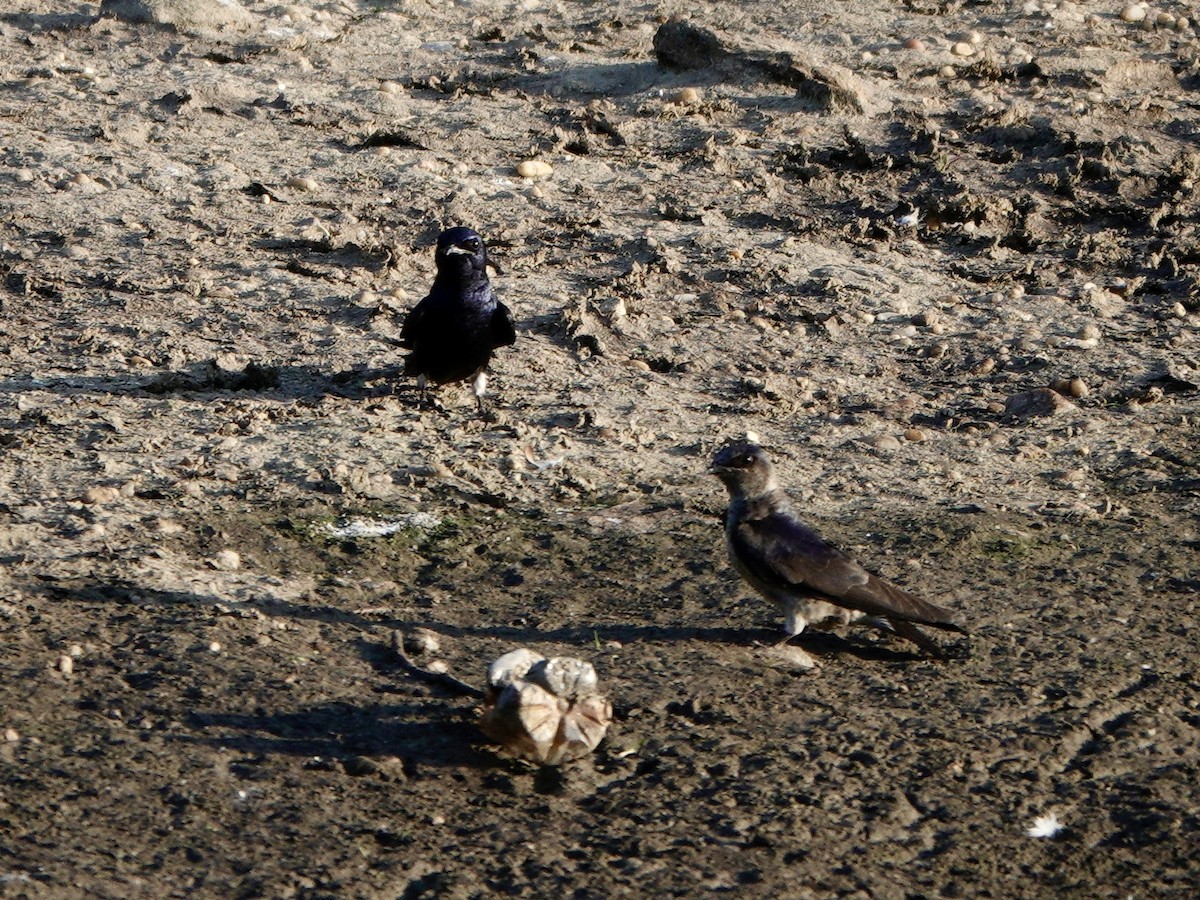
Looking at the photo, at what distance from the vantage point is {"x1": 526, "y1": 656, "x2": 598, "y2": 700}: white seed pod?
4234mm

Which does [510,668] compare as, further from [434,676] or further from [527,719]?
[434,676]

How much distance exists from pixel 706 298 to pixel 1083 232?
2.05 meters

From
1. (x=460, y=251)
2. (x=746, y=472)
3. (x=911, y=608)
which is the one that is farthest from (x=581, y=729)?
(x=460, y=251)

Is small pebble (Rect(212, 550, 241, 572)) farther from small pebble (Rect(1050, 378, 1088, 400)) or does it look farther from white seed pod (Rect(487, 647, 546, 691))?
small pebble (Rect(1050, 378, 1088, 400))

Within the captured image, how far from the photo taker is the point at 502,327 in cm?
698

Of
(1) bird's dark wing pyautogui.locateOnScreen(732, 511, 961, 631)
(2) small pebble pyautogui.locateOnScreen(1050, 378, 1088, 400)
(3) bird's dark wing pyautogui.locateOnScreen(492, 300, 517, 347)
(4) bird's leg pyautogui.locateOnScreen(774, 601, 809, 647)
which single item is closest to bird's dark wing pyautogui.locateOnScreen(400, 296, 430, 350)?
(3) bird's dark wing pyautogui.locateOnScreen(492, 300, 517, 347)

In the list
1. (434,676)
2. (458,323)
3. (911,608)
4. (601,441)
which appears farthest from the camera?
(458,323)

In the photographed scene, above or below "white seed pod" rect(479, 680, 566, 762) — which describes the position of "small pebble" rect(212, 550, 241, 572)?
below

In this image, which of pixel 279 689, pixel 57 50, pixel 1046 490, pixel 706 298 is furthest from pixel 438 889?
pixel 57 50

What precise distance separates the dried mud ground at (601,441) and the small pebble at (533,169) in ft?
0.30

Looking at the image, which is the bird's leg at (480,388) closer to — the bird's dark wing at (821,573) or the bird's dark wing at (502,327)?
the bird's dark wing at (502,327)

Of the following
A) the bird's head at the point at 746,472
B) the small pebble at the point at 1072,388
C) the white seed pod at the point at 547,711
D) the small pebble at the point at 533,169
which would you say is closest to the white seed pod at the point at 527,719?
the white seed pod at the point at 547,711

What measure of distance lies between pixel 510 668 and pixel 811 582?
1010 mm

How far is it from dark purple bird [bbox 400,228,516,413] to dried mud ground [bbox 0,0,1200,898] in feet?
0.62
